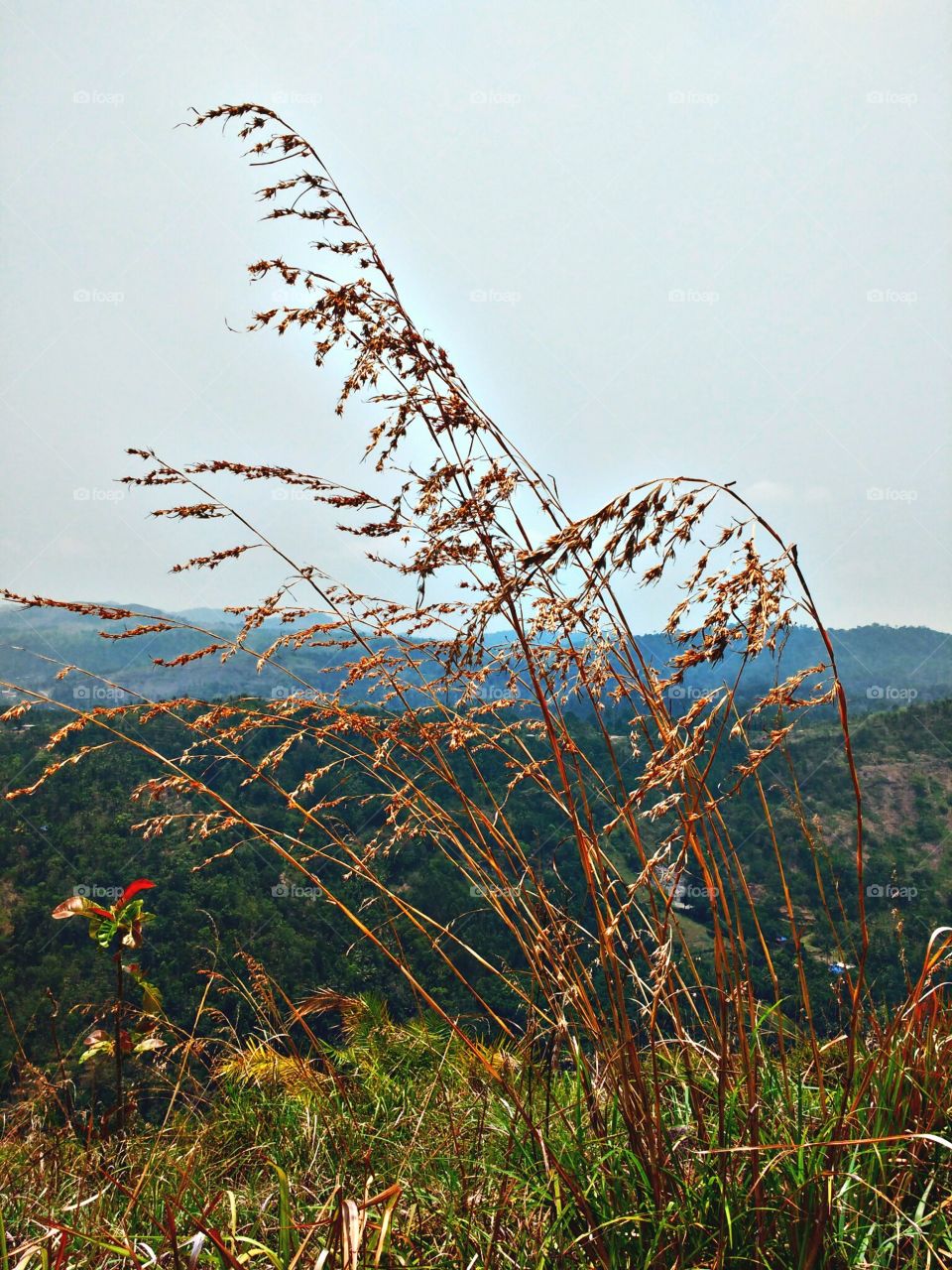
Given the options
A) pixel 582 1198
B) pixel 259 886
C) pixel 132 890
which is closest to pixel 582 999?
pixel 582 1198

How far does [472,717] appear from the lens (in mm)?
1802

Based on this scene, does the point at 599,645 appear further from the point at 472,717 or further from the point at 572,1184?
the point at 572,1184

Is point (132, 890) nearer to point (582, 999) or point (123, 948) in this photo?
point (123, 948)

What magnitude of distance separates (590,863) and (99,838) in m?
27.8

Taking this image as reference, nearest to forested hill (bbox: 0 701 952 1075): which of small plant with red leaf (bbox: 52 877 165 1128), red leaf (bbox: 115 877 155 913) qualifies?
small plant with red leaf (bbox: 52 877 165 1128)

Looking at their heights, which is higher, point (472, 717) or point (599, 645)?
point (599, 645)

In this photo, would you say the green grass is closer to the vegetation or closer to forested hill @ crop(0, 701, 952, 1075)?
the vegetation

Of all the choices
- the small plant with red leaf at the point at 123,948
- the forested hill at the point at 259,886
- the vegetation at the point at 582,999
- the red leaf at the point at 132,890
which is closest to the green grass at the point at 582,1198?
the vegetation at the point at 582,999

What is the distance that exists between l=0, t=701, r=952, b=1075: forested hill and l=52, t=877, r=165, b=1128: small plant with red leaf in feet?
51.5

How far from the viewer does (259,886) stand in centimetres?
2488

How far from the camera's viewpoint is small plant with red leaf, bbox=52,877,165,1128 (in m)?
2.70

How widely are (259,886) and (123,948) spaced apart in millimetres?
23667

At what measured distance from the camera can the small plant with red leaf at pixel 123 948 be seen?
2.70 meters

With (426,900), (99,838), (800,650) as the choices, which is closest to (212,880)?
(99,838)
